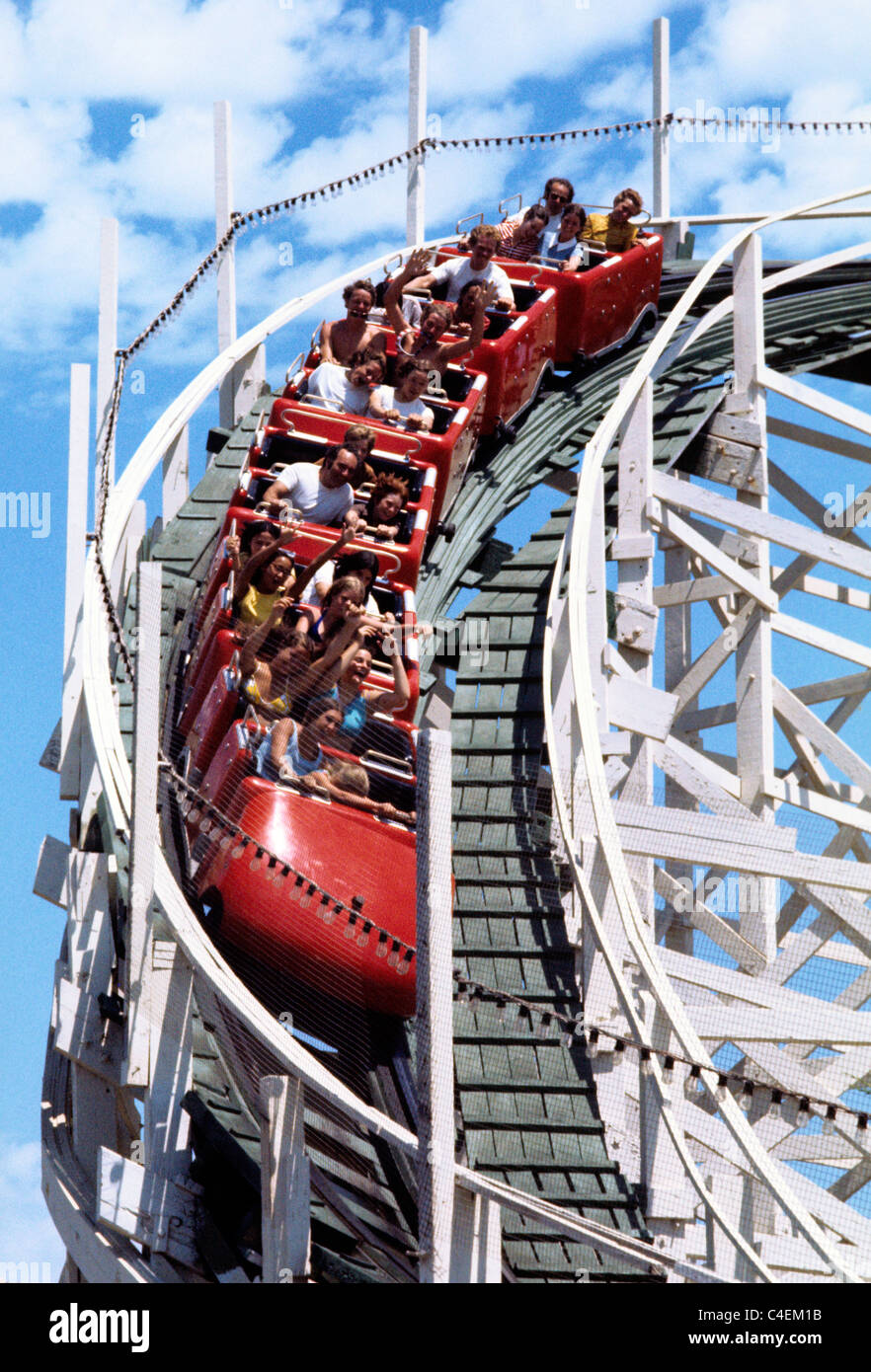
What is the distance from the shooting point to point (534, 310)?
11070mm

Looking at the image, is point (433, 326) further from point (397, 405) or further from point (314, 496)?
point (314, 496)

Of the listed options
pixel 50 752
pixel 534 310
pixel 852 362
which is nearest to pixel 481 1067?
pixel 50 752

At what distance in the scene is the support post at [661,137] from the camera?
13.5 meters

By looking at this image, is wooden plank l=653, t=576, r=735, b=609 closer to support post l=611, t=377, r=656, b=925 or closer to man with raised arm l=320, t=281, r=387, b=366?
support post l=611, t=377, r=656, b=925

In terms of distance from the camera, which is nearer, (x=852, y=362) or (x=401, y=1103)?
(x=401, y=1103)

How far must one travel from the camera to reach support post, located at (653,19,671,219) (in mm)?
13484

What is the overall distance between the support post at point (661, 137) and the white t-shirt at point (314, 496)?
5.75m

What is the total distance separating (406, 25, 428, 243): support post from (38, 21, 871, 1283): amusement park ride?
136cm

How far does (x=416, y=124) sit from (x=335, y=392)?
12.2ft

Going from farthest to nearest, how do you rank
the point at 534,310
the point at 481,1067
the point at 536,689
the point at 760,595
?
the point at 534,310 < the point at 760,595 < the point at 536,689 < the point at 481,1067
